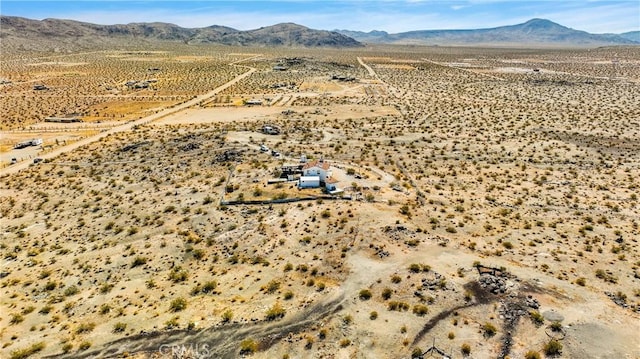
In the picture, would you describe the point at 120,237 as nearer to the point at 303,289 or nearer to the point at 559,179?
the point at 303,289

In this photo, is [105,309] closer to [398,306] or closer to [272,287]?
[272,287]

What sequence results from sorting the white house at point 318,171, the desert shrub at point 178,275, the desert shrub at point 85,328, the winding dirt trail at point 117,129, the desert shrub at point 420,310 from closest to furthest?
1. the desert shrub at point 420,310
2. the desert shrub at point 85,328
3. the desert shrub at point 178,275
4. the white house at point 318,171
5. the winding dirt trail at point 117,129

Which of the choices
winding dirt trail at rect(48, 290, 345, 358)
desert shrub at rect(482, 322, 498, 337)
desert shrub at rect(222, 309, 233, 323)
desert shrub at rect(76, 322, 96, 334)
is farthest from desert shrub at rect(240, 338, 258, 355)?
desert shrub at rect(482, 322, 498, 337)

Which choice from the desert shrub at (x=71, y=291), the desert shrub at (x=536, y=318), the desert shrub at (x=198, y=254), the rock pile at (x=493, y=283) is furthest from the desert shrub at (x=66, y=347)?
the desert shrub at (x=536, y=318)

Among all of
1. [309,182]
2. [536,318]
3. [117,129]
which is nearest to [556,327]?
[536,318]

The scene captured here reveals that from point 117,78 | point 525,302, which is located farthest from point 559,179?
point 117,78

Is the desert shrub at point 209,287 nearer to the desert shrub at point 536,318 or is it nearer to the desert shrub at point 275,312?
the desert shrub at point 275,312

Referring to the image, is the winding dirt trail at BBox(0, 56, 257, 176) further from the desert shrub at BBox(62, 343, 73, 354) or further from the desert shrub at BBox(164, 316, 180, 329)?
the desert shrub at BBox(164, 316, 180, 329)
